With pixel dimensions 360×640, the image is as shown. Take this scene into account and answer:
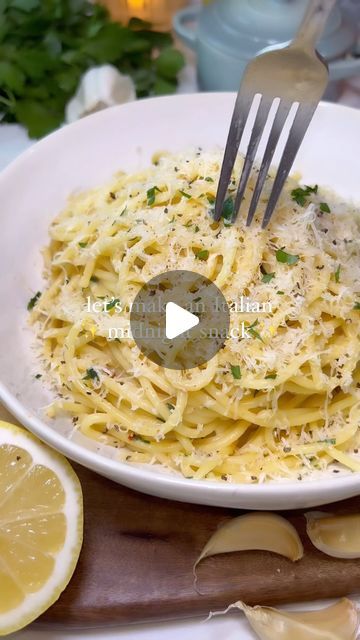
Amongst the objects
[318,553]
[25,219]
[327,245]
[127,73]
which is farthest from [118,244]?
[127,73]

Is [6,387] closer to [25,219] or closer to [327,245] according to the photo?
[25,219]

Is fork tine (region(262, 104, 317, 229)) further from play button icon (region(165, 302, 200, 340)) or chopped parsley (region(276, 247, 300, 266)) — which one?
play button icon (region(165, 302, 200, 340))

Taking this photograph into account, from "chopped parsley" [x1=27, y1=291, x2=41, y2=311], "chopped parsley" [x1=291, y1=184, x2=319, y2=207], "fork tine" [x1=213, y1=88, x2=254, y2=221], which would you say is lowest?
"chopped parsley" [x1=27, y1=291, x2=41, y2=311]

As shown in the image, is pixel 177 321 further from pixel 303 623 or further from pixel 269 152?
pixel 303 623

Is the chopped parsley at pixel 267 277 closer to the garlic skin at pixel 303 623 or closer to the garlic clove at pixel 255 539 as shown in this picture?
the garlic clove at pixel 255 539

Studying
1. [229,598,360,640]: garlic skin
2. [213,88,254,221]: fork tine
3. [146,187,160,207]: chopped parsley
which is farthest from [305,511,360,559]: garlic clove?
[146,187,160,207]: chopped parsley

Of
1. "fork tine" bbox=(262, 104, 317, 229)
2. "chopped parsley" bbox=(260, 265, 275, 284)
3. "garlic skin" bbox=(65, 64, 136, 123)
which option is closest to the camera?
"fork tine" bbox=(262, 104, 317, 229)
